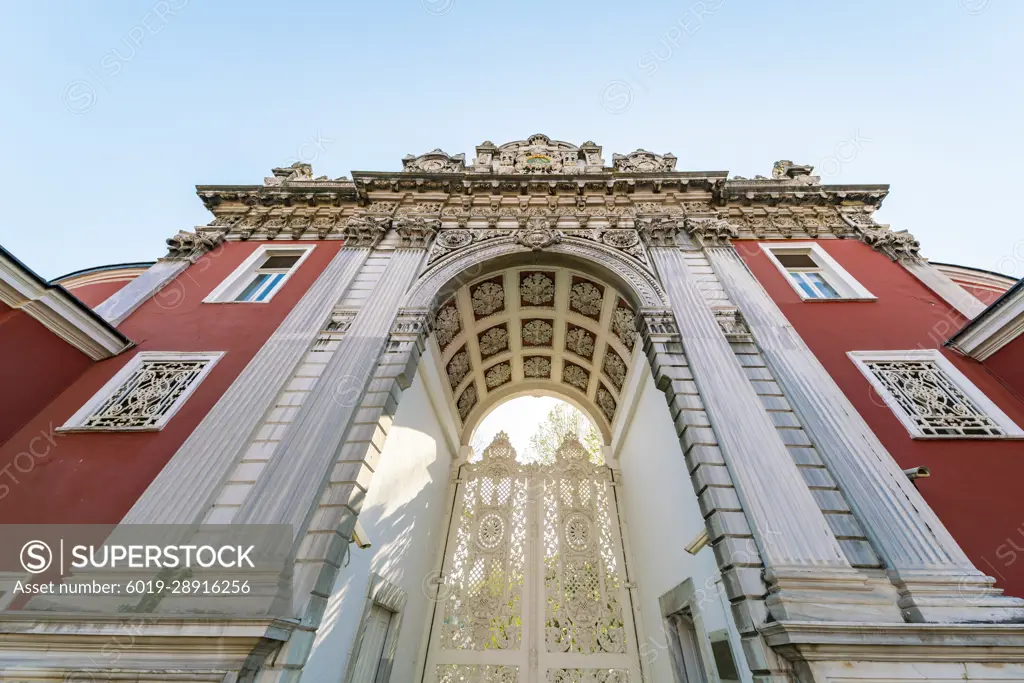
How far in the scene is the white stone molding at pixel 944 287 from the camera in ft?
22.2

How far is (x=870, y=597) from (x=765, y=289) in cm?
519

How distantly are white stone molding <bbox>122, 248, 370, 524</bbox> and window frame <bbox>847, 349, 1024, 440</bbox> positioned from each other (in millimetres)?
8799

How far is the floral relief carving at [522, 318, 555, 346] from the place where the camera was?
9.75 meters

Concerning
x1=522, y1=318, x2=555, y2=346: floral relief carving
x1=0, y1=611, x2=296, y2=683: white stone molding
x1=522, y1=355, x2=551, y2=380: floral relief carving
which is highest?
x1=522, y1=355, x2=551, y2=380: floral relief carving

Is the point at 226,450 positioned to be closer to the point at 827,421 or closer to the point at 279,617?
the point at 279,617

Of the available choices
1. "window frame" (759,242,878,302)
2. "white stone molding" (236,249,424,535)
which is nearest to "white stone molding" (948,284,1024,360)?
"window frame" (759,242,878,302)

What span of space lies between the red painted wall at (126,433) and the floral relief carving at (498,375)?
16.0ft

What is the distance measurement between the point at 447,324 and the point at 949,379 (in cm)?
842

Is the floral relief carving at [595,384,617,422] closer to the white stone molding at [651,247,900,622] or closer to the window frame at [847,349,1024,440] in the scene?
the white stone molding at [651,247,900,622]

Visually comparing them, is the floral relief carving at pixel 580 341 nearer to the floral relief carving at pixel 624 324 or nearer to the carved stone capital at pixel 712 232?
the floral relief carving at pixel 624 324

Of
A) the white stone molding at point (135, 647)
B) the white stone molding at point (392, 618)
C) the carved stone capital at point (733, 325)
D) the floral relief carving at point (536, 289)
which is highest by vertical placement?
the floral relief carving at point (536, 289)

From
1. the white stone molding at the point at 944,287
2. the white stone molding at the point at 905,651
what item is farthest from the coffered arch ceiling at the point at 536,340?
the white stone molding at the point at 944,287

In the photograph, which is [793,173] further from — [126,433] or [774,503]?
[126,433]

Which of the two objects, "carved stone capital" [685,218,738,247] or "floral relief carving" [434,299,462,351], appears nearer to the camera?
"floral relief carving" [434,299,462,351]
